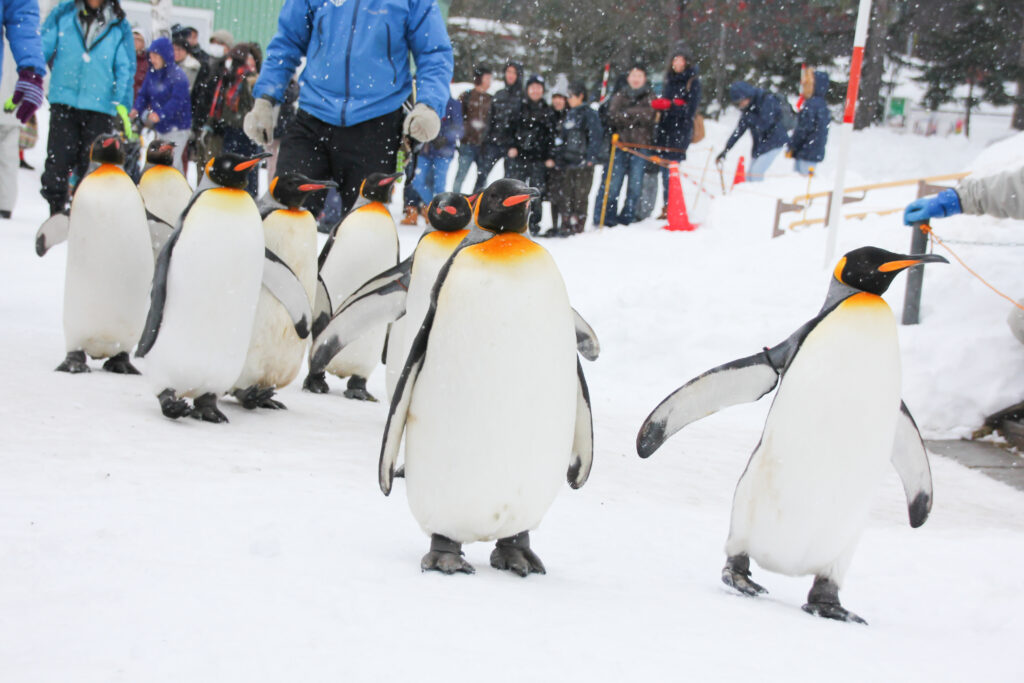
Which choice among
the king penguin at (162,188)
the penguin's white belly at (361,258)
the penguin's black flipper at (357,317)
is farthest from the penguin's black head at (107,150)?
the penguin's black flipper at (357,317)

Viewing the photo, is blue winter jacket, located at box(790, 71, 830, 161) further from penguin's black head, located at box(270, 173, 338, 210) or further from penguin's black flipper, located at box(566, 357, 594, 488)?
penguin's black flipper, located at box(566, 357, 594, 488)

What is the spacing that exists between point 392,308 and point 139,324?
1.62 meters

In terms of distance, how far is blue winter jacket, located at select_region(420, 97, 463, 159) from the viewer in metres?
10.5

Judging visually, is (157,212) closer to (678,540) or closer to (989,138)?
(678,540)

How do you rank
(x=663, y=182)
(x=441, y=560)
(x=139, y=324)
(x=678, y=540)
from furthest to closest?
(x=663, y=182)
(x=139, y=324)
(x=678, y=540)
(x=441, y=560)

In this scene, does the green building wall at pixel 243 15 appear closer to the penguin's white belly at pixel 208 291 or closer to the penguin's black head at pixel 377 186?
the penguin's black head at pixel 377 186

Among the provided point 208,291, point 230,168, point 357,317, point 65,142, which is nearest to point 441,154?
point 65,142

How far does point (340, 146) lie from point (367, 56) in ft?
1.34

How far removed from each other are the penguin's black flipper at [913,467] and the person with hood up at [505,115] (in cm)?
809

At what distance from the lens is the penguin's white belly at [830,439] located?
2.48 metres

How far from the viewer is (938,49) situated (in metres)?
21.6

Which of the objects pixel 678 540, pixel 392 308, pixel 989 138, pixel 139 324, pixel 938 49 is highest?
pixel 938 49

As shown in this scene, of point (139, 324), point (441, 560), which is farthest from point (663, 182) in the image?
point (441, 560)

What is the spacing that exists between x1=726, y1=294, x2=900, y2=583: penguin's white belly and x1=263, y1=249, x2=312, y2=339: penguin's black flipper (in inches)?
76.6
